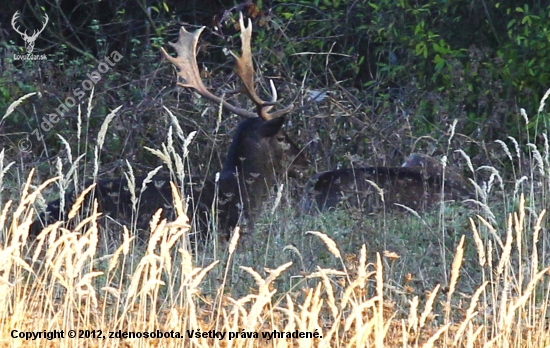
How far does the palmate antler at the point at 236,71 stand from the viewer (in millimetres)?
7836

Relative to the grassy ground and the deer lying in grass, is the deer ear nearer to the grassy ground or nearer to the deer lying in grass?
the deer lying in grass

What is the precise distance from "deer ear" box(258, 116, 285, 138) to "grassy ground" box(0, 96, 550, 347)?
0.72 metres

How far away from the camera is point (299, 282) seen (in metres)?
4.34

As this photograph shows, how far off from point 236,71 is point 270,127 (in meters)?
0.54

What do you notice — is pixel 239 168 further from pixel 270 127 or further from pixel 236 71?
pixel 236 71

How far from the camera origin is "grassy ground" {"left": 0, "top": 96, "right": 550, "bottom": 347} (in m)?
3.25

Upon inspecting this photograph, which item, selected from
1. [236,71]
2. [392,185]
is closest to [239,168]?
[236,71]

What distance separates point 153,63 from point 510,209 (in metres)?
5.49

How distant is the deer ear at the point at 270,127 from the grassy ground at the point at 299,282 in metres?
0.72

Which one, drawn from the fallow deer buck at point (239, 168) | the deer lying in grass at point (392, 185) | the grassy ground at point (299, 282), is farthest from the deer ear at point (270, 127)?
the grassy ground at point (299, 282)

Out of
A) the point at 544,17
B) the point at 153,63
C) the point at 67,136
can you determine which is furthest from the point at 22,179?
the point at 544,17

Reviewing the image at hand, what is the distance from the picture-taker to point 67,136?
9.94m

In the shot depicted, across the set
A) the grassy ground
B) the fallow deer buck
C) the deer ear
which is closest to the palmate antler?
the fallow deer buck

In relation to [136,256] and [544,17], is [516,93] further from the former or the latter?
[136,256]
